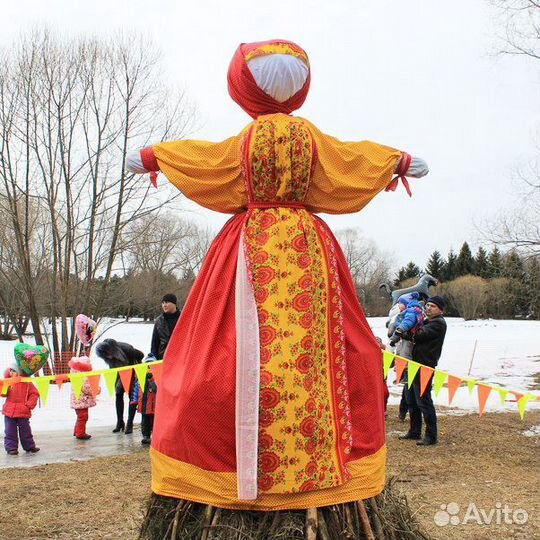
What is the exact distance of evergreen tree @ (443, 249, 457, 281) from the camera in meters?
51.5

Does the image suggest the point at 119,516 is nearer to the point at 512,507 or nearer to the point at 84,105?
the point at 512,507

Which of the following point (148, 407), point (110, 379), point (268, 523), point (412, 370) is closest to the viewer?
point (268, 523)

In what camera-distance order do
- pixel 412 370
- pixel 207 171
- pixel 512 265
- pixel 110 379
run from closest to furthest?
1. pixel 207 171
2. pixel 110 379
3. pixel 412 370
4. pixel 512 265

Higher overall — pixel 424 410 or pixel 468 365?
pixel 424 410

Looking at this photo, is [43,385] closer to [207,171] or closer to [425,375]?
[425,375]

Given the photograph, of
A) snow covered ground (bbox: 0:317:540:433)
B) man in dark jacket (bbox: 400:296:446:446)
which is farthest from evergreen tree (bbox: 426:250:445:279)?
man in dark jacket (bbox: 400:296:446:446)

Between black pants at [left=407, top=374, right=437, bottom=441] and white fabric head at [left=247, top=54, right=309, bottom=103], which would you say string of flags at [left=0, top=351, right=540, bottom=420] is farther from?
white fabric head at [left=247, top=54, right=309, bottom=103]

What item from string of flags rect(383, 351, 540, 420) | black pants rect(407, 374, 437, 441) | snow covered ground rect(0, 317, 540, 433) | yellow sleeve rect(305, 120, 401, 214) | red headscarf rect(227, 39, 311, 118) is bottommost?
snow covered ground rect(0, 317, 540, 433)

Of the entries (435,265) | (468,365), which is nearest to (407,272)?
(435,265)

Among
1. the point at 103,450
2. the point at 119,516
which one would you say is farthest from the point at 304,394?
the point at 103,450

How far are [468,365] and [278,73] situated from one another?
16269 mm

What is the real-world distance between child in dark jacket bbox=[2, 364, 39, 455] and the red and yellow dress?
189 inches

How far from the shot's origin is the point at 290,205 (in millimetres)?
2508

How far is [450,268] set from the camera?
170ft
